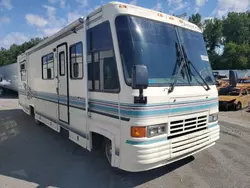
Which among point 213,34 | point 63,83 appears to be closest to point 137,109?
point 63,83

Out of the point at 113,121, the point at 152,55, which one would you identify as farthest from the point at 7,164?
the point at 152,55

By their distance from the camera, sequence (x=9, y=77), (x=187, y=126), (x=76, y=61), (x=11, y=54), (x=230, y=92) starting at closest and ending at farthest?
(x=187, y=126)
(x=76, y=61)
(x=230, y=92)
(x=9, y=77)
(x=11, y=54)

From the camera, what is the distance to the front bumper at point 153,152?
347 cm

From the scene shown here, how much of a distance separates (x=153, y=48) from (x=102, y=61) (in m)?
0.91

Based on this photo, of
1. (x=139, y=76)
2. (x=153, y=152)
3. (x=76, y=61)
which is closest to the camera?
(x=139, y=76)

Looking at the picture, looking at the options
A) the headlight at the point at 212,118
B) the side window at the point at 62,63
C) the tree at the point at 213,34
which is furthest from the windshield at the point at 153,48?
the tree at the point at 213,34

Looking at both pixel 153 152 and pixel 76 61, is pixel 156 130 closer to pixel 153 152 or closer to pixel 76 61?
pixel 153 152

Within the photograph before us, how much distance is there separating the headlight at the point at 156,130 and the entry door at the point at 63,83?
262cm

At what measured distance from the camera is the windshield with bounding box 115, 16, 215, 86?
11.6 feet

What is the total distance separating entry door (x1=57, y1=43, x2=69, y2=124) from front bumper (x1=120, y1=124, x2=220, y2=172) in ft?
8.09

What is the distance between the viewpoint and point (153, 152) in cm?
352

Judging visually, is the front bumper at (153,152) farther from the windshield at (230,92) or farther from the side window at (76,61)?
the windshield at (230,92)

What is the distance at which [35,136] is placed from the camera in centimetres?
720

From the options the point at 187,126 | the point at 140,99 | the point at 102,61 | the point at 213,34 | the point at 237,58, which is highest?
the point at 213,34
